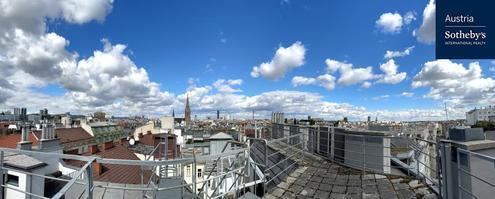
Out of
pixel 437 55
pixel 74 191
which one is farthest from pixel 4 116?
pixel 437 55

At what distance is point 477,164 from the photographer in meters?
4.36

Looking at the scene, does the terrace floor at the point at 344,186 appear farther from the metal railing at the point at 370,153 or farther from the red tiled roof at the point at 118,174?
the red tiled roof at the point at 118,174

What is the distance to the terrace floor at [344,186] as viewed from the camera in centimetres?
643

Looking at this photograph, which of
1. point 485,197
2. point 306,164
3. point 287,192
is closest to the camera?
point 485,197

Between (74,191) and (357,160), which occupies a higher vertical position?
(357,160)

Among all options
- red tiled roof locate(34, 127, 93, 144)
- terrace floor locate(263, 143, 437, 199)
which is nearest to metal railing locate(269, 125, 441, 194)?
terrace floor locate(263, 143, 437, 199)

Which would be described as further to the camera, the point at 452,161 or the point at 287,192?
the point at 287,192

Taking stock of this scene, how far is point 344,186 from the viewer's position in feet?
23.3

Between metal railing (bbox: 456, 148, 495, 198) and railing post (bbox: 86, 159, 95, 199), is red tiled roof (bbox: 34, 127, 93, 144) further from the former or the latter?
metal railing (bbox: 456, 148, 495, 198)

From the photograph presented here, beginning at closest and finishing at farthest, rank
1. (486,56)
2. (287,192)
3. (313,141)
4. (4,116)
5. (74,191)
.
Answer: (287,192) → (74,191) → (486,56) → (313,141) → (4,116)

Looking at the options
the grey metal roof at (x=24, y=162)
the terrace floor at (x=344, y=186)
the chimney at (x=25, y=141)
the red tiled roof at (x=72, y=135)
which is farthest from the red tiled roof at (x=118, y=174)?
the red tiled roof at (x=72, y=135)

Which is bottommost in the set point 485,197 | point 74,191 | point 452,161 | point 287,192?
point 74,191

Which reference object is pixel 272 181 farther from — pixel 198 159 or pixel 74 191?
pixel 74 191

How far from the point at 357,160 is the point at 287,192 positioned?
3316mm
